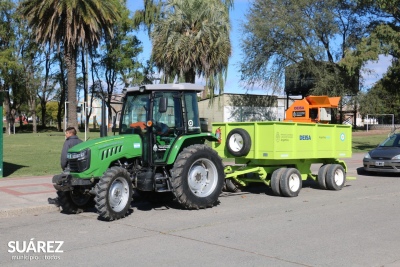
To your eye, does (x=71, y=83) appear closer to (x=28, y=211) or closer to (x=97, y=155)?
(x=28, y=211)

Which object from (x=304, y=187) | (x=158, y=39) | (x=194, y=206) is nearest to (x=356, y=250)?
(x=194, y=206)

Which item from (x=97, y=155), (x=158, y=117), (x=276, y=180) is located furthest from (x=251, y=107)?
(x=97, y=155)

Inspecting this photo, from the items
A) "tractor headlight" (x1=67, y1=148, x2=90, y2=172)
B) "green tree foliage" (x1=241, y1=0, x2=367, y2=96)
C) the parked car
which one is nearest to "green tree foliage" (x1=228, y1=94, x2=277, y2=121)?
"green tree foliage" (x1=241, y1=0, x2=367, y2=96)

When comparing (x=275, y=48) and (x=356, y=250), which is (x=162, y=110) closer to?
(x=356, y=250)

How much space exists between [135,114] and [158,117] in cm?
56

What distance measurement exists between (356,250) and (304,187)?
6903 millimetres

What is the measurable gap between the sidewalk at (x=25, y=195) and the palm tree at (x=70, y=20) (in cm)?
1648

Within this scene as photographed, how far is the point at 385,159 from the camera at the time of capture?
16.2 m

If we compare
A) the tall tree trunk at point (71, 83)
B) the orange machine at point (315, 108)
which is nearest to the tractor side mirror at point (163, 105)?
the orange machine at point (315, 108)

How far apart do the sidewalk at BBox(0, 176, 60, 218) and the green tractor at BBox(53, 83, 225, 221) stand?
2.76 ft

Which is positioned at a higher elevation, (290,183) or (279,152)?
(279,152)

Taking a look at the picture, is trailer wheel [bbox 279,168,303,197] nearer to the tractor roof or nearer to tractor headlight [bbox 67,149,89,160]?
the tractor roof

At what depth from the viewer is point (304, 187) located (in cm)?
1364

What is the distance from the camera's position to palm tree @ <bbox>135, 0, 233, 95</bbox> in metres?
27.6
